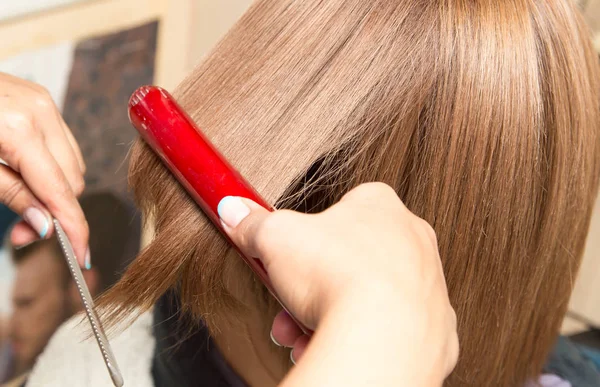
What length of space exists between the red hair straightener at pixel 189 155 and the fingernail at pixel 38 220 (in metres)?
0.14

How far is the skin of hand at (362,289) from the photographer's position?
0.31 metres

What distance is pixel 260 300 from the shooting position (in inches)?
21.2

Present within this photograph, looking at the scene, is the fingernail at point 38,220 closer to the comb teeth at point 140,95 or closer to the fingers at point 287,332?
the comb teeth at point 140,95

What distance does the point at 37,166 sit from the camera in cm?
51

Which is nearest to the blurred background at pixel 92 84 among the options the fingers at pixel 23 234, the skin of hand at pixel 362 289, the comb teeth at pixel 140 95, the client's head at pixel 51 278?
the client's head at pixel 51 278

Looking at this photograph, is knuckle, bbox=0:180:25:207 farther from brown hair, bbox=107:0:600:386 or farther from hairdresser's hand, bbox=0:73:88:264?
brown hair, bbox=107:0:600:386

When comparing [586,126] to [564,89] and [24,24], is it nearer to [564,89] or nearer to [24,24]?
[564,89]

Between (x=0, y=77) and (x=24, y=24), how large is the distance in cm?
27

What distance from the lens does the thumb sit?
14.6 inches

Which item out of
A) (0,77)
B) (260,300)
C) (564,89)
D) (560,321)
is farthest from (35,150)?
(560,321)

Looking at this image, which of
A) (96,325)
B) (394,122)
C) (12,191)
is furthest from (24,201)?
(394,122)

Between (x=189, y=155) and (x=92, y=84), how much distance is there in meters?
0.56

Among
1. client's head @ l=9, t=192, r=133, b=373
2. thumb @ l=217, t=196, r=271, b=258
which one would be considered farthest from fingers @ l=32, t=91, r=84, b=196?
client's head @ l=9, t=192, r=133, b=373

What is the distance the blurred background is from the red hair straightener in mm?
362
